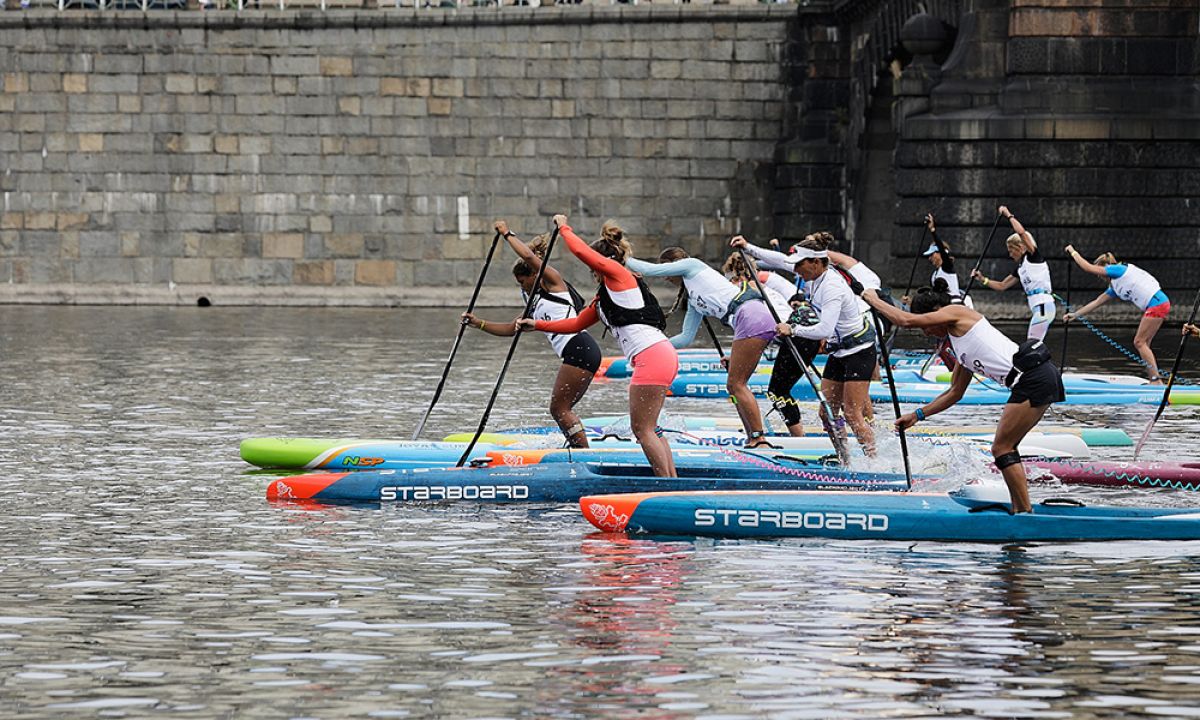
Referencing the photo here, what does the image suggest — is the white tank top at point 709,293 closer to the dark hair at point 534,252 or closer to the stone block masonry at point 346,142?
the dark hair at point 534,252

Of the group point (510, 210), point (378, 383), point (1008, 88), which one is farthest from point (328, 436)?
point (510, 210)

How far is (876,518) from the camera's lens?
13.6 meters

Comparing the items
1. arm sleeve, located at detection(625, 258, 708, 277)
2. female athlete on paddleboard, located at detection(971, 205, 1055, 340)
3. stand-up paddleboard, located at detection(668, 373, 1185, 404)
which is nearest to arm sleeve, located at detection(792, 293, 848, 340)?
arm sleeve, located at detection(625, 258, 708, 277)

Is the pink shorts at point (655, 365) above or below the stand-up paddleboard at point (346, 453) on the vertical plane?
above

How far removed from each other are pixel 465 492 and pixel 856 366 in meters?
3.72

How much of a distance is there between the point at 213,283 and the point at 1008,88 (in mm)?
17401

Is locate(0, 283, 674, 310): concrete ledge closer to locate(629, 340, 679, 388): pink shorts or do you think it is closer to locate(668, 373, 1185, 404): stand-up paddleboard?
locate(668, 373, 1185, 404): stand-up paddleboard

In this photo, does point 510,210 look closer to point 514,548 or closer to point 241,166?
point 241,166

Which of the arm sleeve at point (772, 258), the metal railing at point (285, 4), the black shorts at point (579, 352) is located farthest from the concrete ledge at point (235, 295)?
the black shorts at point (579, 352)

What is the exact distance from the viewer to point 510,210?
46938 millimetres

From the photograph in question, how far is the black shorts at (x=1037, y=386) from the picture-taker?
1349cm

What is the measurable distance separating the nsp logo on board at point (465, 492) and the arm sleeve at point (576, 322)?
116 centimetres

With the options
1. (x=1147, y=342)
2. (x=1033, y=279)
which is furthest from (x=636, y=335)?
(x=1147, y=342)

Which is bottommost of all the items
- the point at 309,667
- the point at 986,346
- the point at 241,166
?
the point at 309,667
